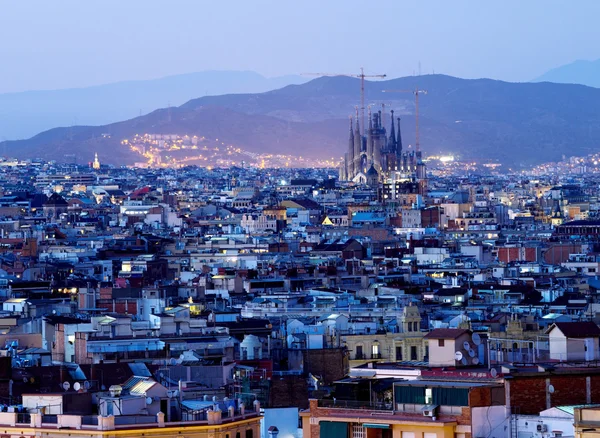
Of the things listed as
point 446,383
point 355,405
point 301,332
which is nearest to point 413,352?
point 301,332

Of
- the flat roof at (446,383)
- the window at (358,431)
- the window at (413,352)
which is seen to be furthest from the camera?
the window at (413,352)

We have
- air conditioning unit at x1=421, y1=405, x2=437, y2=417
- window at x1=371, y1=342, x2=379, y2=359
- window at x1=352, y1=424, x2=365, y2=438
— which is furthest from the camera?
window at x1=371, y1=342, x2=379, y2=359

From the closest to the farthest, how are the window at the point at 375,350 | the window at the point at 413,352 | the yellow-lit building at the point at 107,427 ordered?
the yellow-lit building at the point at 107,427
the window at the point at 413,352
the window at the point at 375,350

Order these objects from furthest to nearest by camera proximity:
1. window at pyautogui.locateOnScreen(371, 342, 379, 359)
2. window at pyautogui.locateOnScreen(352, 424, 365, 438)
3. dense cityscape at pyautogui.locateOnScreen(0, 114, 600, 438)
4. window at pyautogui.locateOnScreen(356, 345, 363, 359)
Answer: window at pyautogui.locateOnScreen(371, 342, 379, 359) → window at pyautogui.locateOnScreen(356, 345, 363, 359) → dense cityscape at pyautogui.locateOnScreen(0, 114, 600, 438) → window at pyautogui.locateOnScreen(352, 424, 365, 438)

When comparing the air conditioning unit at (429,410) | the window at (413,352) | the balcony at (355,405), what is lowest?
the window at (413,352)

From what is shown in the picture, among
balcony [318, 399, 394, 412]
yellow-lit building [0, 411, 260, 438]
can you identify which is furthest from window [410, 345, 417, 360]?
balcony [318, 399, 394, 412]

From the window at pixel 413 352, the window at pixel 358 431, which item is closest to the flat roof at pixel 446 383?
the window at pixel 358 431

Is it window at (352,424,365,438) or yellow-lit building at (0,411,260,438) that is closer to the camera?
window at (352,424,365,438)

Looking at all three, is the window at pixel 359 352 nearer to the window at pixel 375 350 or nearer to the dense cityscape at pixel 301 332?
the dense cityscape at pixel 301 332

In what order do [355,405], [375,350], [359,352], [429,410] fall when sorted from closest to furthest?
[429,410] → [355,405] → [359,352] → [375,350]

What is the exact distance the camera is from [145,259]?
308 feet

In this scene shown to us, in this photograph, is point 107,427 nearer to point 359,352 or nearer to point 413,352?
point 359,352

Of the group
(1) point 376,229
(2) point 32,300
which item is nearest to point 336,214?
(1) point 376,229

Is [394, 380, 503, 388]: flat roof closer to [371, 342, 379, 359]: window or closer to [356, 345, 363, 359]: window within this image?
[356, 345, 363, 359]: window
